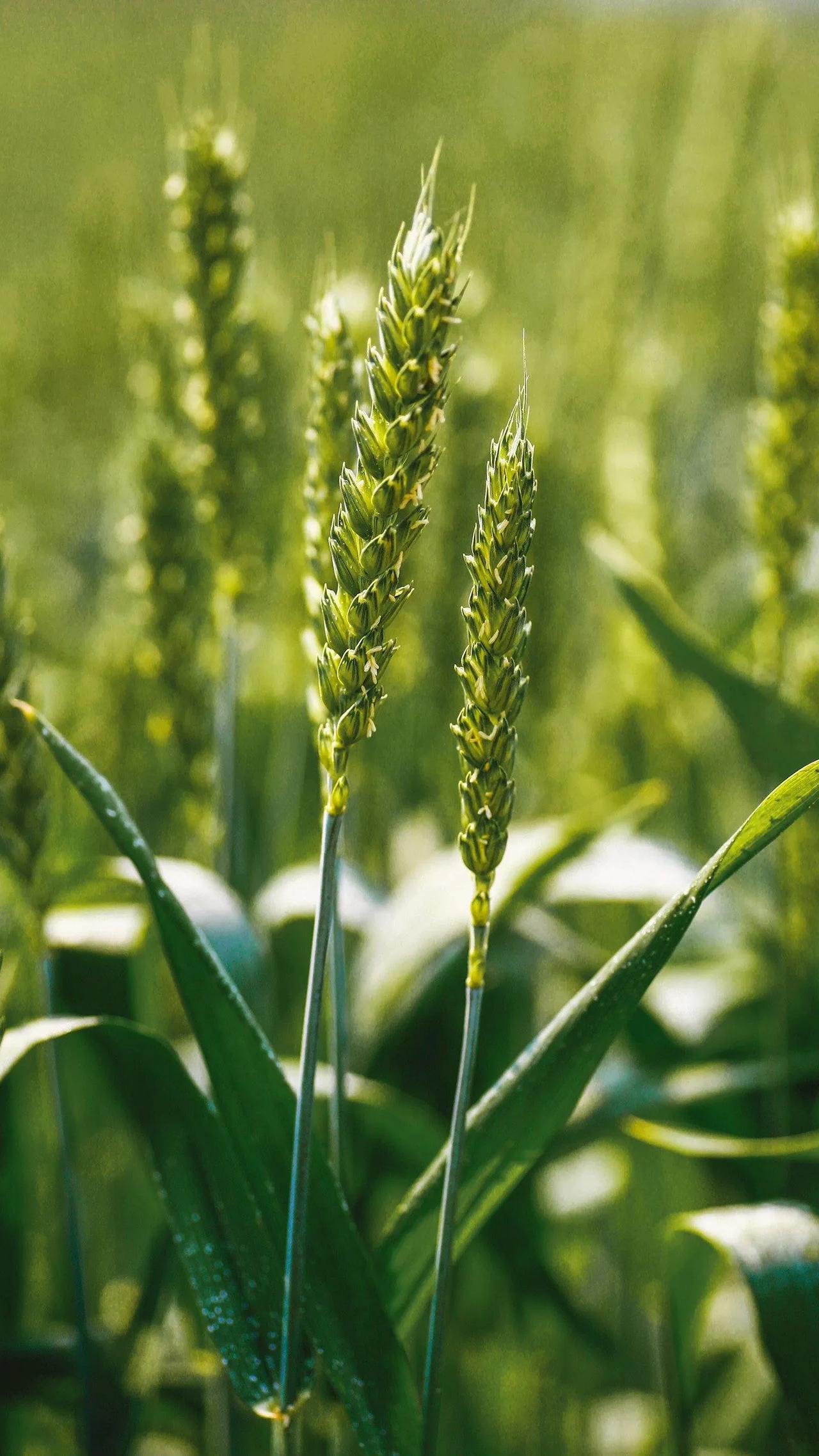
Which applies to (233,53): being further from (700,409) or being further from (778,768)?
(700,409)

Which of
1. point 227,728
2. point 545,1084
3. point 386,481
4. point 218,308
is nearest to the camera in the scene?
point 386,481

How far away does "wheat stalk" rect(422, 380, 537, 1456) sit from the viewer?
339 mm

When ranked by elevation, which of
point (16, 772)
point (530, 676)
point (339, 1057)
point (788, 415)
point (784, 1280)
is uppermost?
point (788, 415)

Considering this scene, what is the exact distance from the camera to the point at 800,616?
1.05 meters

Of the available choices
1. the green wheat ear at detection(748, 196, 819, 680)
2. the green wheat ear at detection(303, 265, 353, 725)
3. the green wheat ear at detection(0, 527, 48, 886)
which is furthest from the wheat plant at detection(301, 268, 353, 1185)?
the green wheat ear at detection(748, 196, 819, 680)

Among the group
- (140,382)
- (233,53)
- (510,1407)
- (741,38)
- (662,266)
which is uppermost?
(741,38)

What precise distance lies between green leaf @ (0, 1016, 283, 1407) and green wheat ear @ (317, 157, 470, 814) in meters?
0.19

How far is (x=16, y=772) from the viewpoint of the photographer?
0.50 m

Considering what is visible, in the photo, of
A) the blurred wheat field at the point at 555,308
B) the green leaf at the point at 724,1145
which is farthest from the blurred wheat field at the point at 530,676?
the green leaf at the point at 724,1145

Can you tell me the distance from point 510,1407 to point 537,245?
1.97m

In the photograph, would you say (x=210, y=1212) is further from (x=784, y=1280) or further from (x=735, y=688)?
(x=735, y=688)

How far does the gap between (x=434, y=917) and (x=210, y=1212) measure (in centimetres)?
30

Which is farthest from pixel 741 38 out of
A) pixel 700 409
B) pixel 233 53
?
pixel 233 53

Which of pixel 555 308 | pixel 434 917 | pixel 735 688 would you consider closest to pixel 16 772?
pixel 434 917
